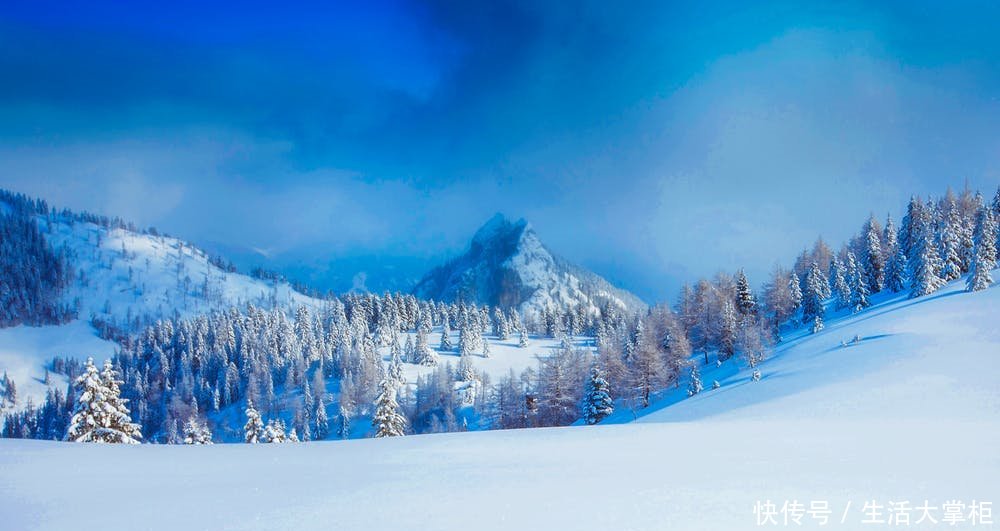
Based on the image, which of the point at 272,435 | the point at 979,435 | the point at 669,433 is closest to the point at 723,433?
the point at 669,433

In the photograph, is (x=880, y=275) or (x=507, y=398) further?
(x=880, y=275)

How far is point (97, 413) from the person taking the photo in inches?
984

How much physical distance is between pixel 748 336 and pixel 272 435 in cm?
4822

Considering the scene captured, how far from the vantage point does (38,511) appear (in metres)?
7.76

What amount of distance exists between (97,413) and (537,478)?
2924 centimetres

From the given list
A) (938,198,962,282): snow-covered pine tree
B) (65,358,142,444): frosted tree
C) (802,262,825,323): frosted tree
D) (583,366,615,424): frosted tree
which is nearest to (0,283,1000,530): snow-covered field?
(65,358,142,444): frosted tree

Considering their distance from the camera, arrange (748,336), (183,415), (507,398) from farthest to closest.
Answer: (183,415), (507,398), (748,336)

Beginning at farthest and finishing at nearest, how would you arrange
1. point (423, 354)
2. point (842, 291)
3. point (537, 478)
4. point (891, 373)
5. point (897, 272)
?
point (423, 354)
point (842, 291)
point (897, 272)
point (891, 373)
point (537, 478)

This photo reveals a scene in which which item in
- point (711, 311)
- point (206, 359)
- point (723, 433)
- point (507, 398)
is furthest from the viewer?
point (206, 359)

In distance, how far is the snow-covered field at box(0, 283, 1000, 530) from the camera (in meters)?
6.62

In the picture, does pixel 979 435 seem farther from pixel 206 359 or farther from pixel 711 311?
pixel 206 359

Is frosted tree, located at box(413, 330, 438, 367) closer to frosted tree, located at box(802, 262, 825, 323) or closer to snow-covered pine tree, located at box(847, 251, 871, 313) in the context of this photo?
frosted tree, located at box(802, 262, 825, 323)

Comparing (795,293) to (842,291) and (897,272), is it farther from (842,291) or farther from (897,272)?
(897,272)

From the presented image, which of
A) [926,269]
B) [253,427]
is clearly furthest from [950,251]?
[253,427]
